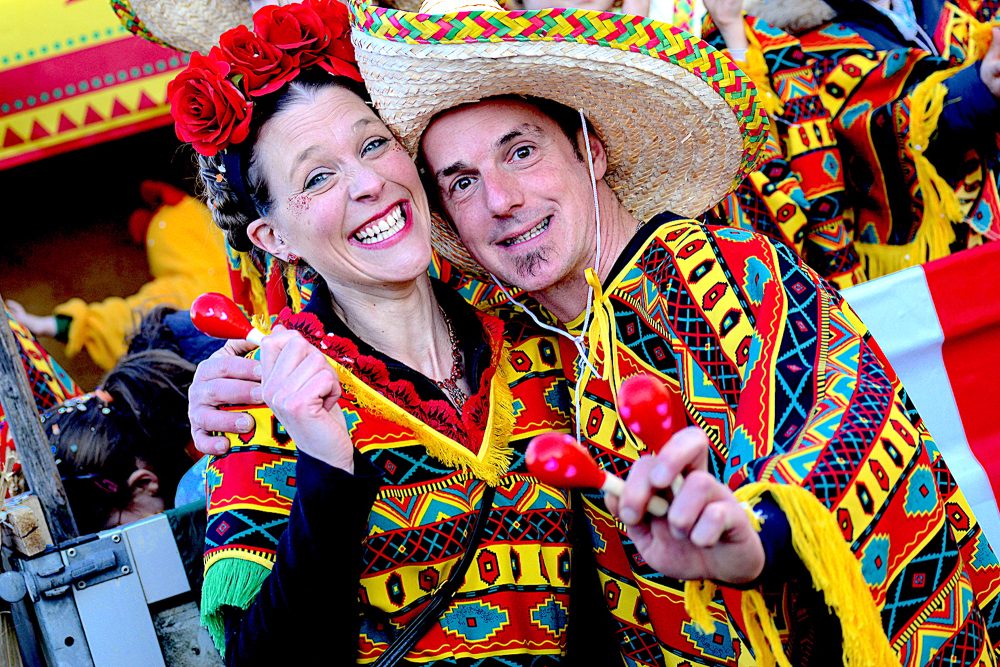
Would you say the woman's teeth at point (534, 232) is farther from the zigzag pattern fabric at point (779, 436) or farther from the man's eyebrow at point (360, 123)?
the man's eyebrow at point (360, 123)

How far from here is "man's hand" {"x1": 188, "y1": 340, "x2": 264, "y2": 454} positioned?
2004 millimetres

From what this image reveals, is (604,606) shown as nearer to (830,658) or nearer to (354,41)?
(830,658)

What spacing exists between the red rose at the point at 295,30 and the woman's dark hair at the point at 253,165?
1.6 inches

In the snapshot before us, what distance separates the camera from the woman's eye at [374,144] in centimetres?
219

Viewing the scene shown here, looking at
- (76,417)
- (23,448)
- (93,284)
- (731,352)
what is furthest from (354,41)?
(93,284)

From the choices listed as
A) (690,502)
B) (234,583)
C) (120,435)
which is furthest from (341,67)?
(120,435)

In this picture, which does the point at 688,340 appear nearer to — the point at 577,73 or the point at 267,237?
the point at 577,73

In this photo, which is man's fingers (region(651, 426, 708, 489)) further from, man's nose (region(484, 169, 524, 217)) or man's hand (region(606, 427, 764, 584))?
man's nose (region(484, 169, 524, 217))

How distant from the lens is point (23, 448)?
2479mm

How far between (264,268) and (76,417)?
0.76 meters

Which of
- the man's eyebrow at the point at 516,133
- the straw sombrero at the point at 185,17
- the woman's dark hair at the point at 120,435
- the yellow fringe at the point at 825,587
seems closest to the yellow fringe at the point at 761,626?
the yellow fringe at the point at 825,587

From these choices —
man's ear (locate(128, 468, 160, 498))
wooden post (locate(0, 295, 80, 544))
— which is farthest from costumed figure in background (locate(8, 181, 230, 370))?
wooden post (locate(0, 295, 80, 544))

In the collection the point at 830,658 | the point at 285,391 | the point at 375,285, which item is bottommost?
the point at 830,658

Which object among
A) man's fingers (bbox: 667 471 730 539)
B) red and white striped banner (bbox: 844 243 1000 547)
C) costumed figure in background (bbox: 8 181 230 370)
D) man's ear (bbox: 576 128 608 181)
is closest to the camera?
man's fingers (bbox: 667 471 730 539)
